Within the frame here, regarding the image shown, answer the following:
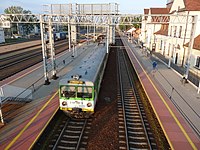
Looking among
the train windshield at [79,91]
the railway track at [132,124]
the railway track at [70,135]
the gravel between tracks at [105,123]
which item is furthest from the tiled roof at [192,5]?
the railway track at [70,135]

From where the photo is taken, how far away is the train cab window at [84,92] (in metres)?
11.2

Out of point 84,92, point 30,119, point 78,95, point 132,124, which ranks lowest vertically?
point 132,124

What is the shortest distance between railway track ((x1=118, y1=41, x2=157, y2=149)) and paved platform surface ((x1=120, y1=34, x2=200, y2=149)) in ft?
3.33

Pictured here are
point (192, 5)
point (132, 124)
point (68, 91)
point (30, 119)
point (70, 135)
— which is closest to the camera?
point (70, 135)

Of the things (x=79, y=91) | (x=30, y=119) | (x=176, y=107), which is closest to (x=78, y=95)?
(x=79, y=91)

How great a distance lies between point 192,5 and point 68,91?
76.5 feet

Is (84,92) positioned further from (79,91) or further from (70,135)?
(70,135)

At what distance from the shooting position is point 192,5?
25.6m

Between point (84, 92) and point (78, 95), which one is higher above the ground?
point (84, 92)

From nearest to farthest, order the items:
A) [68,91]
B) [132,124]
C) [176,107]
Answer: [68,91] < [132,124] < [176,107]

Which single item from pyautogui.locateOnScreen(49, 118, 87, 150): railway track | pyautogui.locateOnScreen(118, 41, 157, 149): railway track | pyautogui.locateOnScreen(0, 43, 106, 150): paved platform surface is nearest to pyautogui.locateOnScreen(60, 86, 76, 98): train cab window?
pyautogui.locateOnScreen(0, 43, 106, 150): paved platform surface

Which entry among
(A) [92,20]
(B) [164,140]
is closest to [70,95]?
(B) [164,140]

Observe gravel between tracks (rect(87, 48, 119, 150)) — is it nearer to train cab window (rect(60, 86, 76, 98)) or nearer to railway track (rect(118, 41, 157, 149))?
railway track (rect(118, 41, 157, 149))

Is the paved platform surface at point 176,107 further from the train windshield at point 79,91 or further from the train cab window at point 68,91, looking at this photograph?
the train cab window at point 68,91
